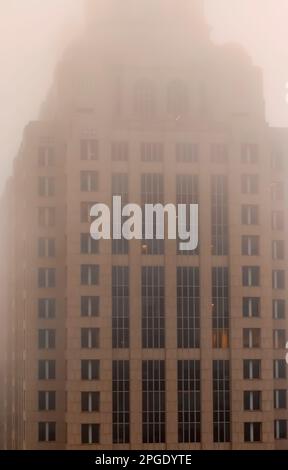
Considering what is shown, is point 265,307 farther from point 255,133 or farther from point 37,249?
point 37,249

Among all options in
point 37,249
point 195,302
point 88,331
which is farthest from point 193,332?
point 37,249

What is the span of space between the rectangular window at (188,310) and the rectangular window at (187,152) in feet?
3.07

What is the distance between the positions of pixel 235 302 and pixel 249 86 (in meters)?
2.15

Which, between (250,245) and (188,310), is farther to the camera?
(250,245)

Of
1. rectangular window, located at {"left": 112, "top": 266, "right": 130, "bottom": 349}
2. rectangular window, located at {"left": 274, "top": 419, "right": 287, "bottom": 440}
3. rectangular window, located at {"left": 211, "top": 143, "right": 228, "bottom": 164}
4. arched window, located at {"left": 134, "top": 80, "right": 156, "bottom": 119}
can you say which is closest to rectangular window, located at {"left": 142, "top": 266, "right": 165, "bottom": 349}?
rectangular window, located at {"left": 112, "top": 266, "right": 130, "bottom": 349}

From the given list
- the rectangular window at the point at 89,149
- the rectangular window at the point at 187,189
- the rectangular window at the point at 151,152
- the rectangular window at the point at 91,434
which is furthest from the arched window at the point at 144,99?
the rectangular window at the point at 91,434

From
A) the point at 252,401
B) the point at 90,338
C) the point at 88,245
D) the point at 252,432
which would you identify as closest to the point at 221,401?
the point at 252,401

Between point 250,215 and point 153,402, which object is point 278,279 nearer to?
point 250,215

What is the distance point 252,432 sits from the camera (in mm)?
8852

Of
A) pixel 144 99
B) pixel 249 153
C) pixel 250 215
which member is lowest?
pixel 250 215

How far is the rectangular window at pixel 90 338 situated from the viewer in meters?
8.71

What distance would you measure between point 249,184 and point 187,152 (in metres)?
0.59

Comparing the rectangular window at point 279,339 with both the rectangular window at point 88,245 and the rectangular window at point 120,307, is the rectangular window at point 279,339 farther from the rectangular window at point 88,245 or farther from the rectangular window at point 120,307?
the rectangular window at point 88,245
